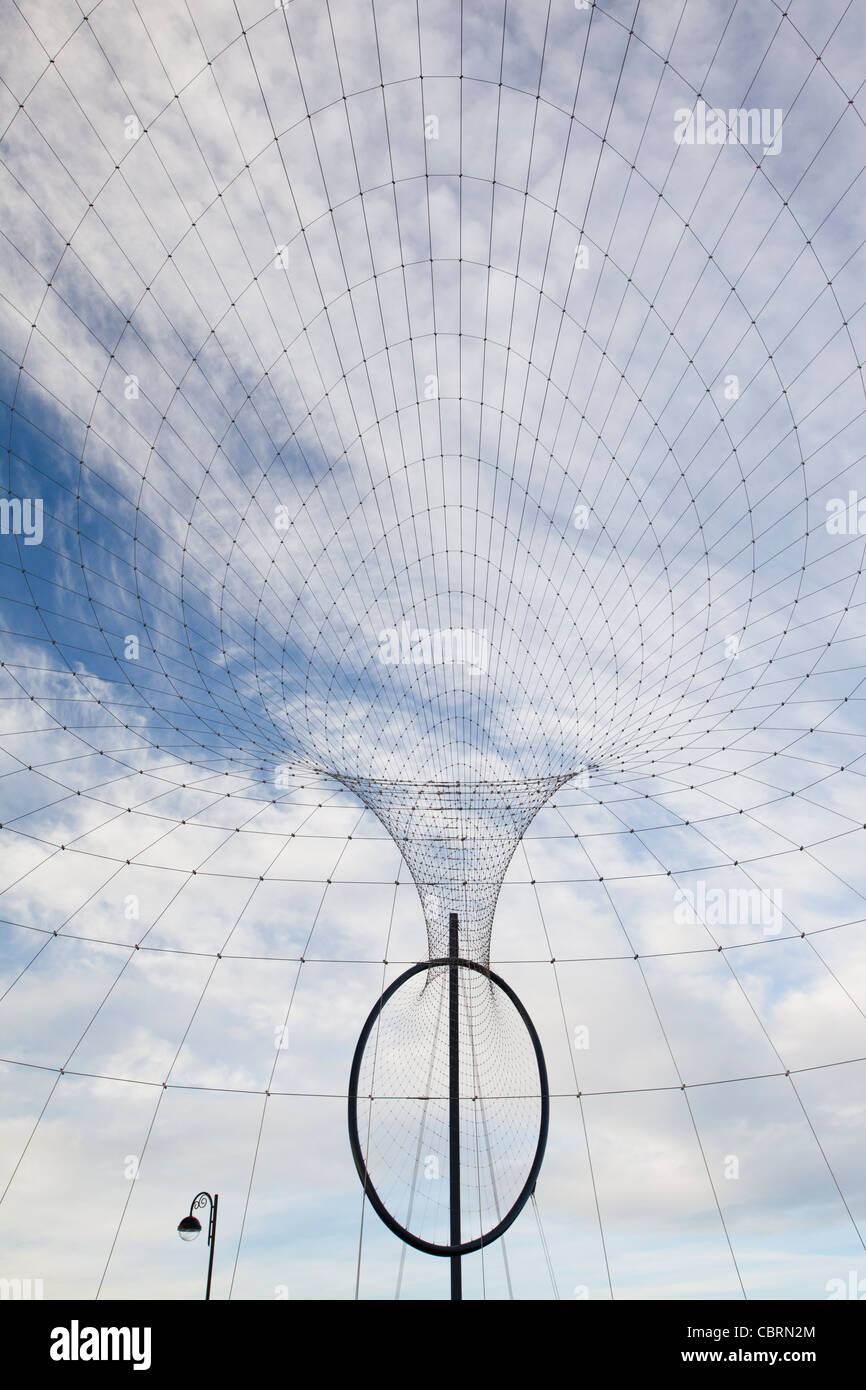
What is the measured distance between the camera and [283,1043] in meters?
33.2

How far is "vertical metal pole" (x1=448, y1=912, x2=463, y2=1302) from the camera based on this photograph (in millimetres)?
27672

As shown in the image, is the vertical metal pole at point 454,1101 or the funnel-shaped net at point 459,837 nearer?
the vertical metal pole at point 454,1101

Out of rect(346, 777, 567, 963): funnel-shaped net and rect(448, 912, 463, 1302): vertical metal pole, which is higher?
rect(346, 777, 567, 963): funnel-shaped net

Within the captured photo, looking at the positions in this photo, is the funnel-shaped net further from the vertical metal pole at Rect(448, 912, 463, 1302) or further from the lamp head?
the lamp head

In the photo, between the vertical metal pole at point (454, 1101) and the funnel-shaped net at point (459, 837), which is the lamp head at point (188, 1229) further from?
the funnel-shaped net at point (459, 837)

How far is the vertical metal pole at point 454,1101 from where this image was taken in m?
27.7

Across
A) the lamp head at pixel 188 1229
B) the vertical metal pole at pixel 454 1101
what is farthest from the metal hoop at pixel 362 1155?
the lamp head at pixel 188 1229

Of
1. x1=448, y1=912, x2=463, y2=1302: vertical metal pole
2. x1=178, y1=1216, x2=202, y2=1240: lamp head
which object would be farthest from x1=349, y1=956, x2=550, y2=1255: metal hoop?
x1=178, y1=1216, x2=202, y2=1240: lamp head

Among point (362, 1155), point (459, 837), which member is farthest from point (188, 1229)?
point (459, 837)
